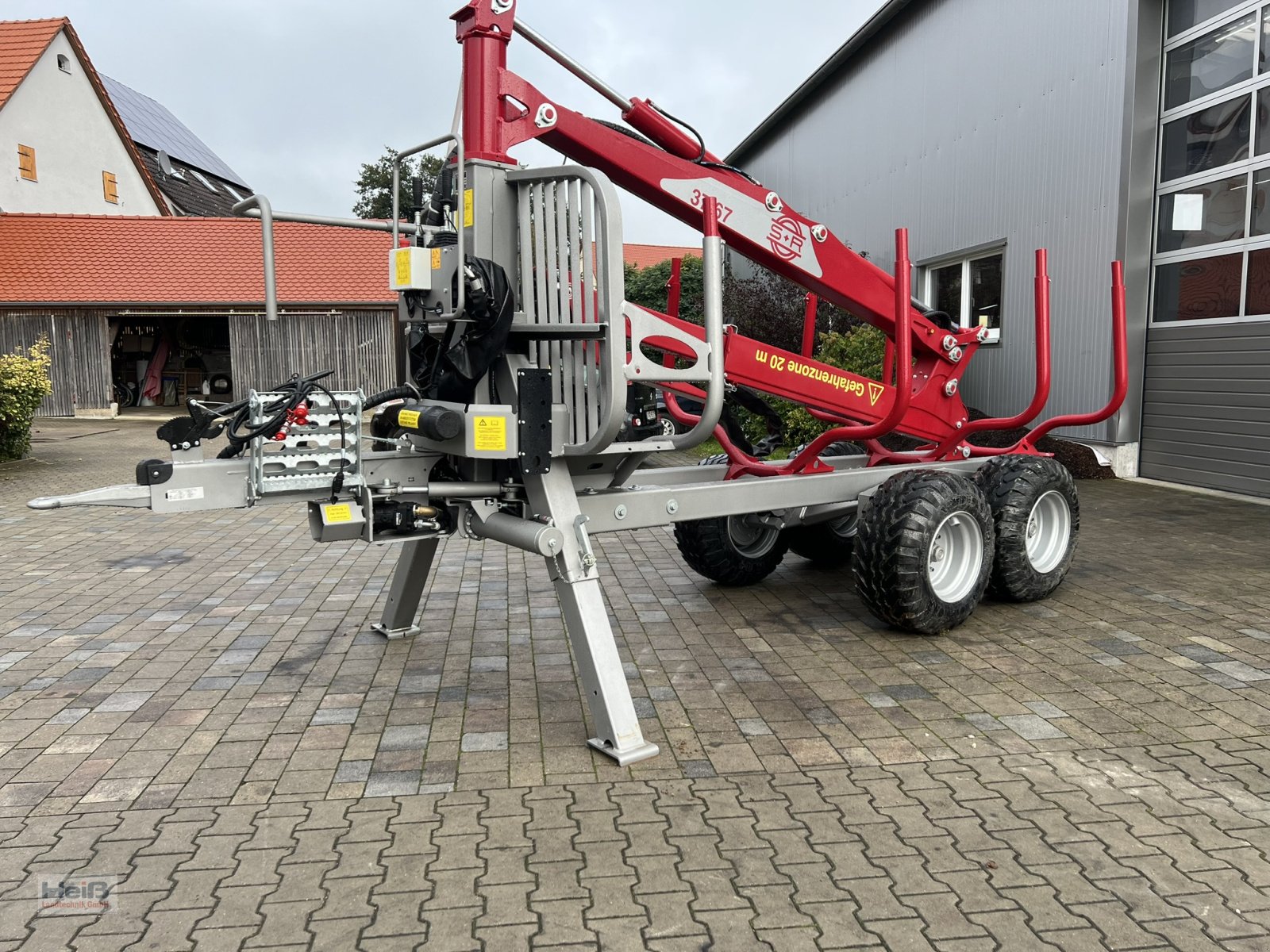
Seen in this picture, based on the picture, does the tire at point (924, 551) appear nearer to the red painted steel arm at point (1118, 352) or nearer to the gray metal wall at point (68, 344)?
the red painted steel arm at point (1118, 352)

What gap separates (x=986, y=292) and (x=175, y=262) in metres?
18.8

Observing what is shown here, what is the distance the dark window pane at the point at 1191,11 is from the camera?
32.3 feet

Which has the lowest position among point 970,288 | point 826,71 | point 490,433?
point 490,433

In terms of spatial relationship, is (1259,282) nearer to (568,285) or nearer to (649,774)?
(568,285)

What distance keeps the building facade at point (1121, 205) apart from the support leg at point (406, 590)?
8.29 m

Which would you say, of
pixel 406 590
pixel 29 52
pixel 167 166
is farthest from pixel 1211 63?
pixel 167 166

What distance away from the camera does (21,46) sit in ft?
87.4

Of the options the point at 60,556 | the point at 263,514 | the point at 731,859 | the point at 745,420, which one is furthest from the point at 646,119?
the point at 745,420

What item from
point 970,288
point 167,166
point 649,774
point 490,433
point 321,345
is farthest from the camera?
point 167,166

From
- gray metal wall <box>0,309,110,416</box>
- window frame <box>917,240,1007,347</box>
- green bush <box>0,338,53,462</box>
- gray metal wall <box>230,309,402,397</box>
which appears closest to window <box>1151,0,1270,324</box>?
window frame <box>917,240,1007,347</box>

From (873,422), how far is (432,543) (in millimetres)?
2728

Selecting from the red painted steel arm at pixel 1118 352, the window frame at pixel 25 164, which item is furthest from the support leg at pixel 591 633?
the window frame at pixel 25 164

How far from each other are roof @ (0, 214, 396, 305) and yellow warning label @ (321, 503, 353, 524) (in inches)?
761

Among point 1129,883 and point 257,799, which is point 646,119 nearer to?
point 257,799
